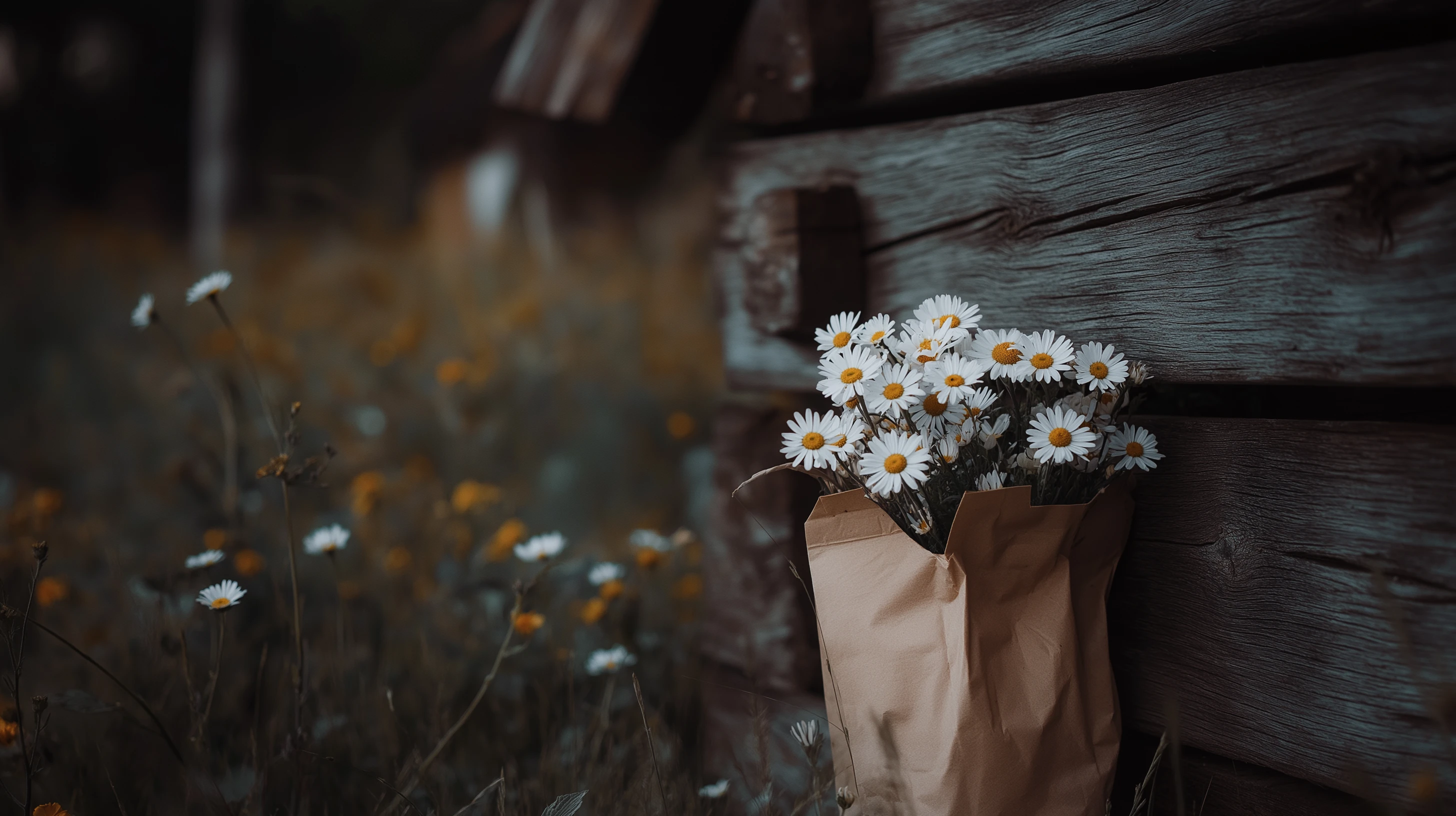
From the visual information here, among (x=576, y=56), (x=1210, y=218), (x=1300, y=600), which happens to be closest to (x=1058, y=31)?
(x=1210, y=218)

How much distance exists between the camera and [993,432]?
949 millimetres

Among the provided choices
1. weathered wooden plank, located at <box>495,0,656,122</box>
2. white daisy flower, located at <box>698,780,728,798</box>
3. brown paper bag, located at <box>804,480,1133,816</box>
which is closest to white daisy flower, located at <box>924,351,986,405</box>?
brown paper bag, located at <box>804,480,1133,816</box>

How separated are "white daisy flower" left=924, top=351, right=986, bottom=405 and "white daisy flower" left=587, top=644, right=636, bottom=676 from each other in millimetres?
742

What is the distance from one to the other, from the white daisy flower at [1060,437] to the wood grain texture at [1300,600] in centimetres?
20

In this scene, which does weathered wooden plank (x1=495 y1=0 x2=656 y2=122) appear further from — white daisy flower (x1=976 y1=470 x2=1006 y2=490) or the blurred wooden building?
white daisy flower (x1=976 y1=470 x2=1006 y2=490)

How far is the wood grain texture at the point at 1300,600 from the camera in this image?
81 cm

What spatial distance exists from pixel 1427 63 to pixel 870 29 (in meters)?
0.69

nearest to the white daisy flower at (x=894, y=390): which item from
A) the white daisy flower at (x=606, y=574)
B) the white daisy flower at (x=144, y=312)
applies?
the white daisy flower at (x=606, y=574)

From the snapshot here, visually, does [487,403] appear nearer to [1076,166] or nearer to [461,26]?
[1076,166]

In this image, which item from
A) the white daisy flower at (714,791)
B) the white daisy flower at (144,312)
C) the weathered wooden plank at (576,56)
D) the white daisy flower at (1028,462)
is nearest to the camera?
the white daisy flower at (1028,462)

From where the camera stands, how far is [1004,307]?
1158 mm

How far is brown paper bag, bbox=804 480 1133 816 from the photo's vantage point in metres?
0.89

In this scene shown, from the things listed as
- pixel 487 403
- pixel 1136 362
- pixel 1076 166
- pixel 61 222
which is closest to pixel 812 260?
pixel 1076 166

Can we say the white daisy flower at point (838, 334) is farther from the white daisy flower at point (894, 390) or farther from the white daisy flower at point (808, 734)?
the white daisy flower at point (808, 734)
